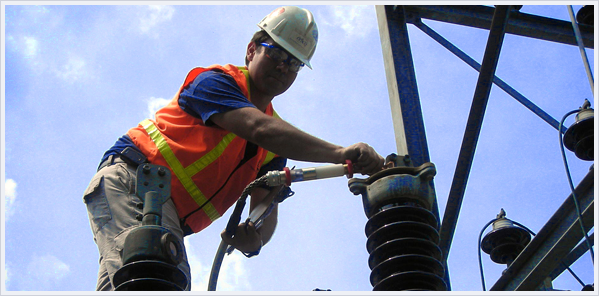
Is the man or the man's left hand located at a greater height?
the man

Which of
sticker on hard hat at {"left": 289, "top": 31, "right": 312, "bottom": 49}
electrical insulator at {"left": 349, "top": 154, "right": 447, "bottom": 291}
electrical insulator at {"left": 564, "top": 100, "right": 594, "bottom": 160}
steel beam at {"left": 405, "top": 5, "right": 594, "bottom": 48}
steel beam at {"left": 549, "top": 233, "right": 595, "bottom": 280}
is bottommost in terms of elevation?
electrical insulator at {"left": 349, "top": 154, "right": 447, "bottom": 291}

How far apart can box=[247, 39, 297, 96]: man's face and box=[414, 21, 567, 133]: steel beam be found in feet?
4.29

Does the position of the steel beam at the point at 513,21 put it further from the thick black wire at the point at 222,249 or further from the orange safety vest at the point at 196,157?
the thick black wire at the point at 222,249

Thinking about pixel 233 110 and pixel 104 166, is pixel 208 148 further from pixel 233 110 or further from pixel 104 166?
pixel 104 166

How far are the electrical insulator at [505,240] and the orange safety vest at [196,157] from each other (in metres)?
1.79

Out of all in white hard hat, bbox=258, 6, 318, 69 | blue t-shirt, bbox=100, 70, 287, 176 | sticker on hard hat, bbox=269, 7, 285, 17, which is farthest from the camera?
sticker on hard hat, bbox=269, 7, 285, 17

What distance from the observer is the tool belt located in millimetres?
3521

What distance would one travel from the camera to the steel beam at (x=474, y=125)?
3689mm

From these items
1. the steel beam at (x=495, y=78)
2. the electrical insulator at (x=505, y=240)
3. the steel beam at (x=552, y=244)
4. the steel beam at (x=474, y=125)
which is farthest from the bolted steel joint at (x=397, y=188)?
the steel beam at (x=495, y=78)

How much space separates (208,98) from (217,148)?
274mm

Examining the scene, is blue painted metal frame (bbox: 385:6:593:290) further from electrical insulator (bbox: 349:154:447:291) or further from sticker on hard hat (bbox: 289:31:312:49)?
electrical insulator (bbox: 349:154:447:291)

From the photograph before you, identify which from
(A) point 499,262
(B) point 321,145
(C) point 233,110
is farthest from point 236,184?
(A) point 499,262

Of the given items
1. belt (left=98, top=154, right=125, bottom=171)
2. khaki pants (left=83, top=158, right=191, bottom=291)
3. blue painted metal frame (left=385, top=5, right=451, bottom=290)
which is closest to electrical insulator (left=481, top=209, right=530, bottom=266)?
→ blue painted metal frame (left=385, top=5, right=451, bottom=290)

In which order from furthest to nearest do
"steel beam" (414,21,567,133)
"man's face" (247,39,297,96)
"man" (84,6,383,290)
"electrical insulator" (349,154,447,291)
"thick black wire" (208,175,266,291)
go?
1. "steel beam" (414,21,567,133)
2. "man's face" (247,39,297,96)
3. "thick black wire" (208,175,266,291)
4. "man" (84,6,383,290)
5. "electrical insulator" (349,154,447,291)
